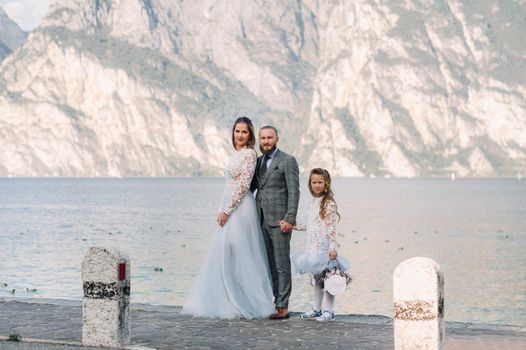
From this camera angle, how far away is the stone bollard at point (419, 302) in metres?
11.2

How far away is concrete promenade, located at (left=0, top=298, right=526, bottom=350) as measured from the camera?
43.1ft

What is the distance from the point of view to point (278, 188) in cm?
1622

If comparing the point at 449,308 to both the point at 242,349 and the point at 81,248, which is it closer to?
the point at 242,349

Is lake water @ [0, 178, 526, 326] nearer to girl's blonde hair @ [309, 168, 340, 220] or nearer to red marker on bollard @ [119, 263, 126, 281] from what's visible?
girl's blonde hair @ [309, 168, 340, 220]

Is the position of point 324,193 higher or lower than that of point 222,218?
higher

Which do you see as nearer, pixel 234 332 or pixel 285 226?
pixel 234 332

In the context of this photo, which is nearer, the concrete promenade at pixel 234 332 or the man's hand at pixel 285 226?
the concrete promenade at pixel 234 332

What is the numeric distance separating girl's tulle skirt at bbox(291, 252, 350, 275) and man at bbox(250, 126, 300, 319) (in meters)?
0.25

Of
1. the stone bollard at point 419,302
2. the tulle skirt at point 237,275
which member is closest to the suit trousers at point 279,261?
the tulle skirt at point 237,275

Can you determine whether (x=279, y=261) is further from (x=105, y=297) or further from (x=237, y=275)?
(x=105, y=297)

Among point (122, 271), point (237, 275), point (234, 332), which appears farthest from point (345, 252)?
point (122, 271)

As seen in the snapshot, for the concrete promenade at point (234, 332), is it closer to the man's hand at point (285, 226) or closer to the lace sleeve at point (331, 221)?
the lace sleeve at point (331, 221)

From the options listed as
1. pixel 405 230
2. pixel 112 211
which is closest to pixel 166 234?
pixel 405 230

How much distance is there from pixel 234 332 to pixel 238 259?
6.44ft
